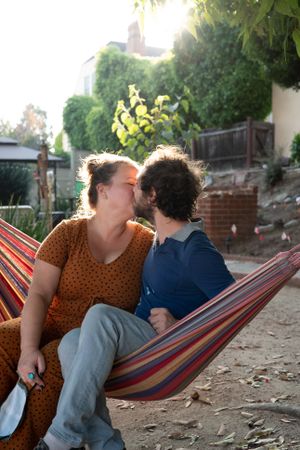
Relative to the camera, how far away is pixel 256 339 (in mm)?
3576

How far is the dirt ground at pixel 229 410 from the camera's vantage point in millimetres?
2133

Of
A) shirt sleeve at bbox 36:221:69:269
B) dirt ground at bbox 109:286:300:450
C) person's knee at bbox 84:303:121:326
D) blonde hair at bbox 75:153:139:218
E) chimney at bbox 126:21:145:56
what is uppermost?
chimney at bbox 126:21:145:56

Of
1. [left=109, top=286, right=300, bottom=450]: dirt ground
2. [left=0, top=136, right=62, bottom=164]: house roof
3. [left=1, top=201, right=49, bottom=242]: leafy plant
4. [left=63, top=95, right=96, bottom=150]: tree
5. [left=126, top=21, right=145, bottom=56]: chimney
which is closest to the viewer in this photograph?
[left=109, top=286, right=300, bottom=450]: dirt ground

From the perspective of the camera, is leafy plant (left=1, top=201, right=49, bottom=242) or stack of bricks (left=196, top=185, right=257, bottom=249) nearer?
leafy plant (left=1, top=201, right=49, bottom=242)

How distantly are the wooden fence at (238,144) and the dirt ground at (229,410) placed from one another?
28.8ft

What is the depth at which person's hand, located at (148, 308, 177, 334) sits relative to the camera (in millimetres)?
1747

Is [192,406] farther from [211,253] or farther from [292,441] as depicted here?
[211,253]

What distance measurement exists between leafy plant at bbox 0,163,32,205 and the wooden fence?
3787 millimetres

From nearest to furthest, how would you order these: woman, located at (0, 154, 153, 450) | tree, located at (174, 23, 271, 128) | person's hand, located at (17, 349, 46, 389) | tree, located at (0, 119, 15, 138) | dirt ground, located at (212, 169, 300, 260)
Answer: person's hand, located at (17, 349, 46, 389) < woman, located at (0, 154, 153, 450) < dirt ground, located at (212, 169, 300, 260) < tree, located at (174, 23, 271, 128) < tree, located at (0, 119, 15, 138)

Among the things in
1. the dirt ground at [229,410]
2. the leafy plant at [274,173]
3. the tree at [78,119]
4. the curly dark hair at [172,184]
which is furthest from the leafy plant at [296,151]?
the tree at [78,119]

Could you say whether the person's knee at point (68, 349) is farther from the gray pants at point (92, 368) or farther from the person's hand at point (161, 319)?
the person's hand at point (161, 319)

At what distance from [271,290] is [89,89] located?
2938 centimetres

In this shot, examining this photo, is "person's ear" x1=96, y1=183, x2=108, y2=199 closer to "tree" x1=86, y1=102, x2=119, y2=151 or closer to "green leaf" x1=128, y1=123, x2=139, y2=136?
"green leaf" x1=128, y1=123, x2=139, y2=136

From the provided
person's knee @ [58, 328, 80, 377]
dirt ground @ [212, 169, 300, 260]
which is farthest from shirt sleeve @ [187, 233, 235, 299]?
dirt ground @ [212, 169, 300, 260]
